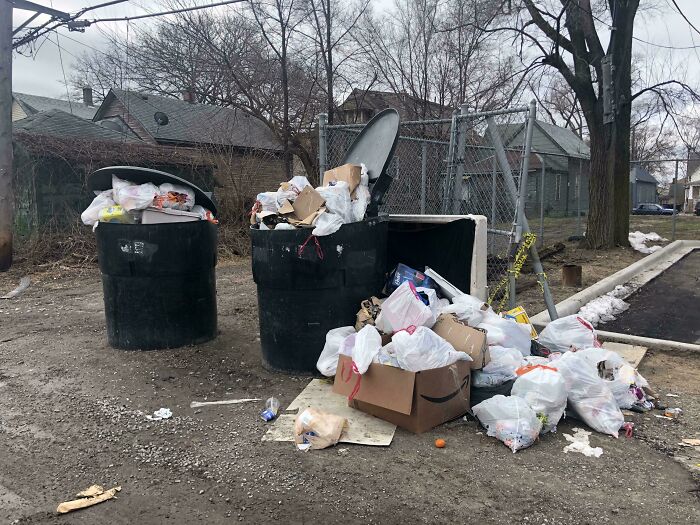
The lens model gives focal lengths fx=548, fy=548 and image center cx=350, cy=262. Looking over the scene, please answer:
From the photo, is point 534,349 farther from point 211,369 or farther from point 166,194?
point 166,194

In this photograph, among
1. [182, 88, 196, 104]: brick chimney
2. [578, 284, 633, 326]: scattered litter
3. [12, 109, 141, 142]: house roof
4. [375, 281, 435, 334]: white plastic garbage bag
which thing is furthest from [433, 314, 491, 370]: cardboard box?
[182, 88, 196, 104]: brick chimney

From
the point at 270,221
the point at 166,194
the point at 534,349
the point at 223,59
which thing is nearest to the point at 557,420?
the point at 534,349

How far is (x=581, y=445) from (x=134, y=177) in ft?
13.1

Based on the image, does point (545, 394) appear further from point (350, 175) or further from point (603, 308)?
point (603, 308)

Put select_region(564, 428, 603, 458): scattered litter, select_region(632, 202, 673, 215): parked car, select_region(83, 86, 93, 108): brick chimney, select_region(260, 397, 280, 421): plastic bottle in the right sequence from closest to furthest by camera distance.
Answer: select_region(564, 428, 603, 458): scattered litter, select_region(260, 397, 280, 421): plastic bottle, select_region(83, 86, 93, 108): brick chimney, select_region(632, 202, 673, 215): parked car

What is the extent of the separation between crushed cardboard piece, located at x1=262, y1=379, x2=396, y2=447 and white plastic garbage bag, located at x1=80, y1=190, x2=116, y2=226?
245 cm

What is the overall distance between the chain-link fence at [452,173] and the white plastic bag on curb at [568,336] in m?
0.74

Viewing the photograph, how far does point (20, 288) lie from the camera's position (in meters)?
8.32

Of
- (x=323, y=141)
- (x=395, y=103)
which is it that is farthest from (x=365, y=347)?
(x=395, y=103)

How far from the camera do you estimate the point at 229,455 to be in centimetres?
297

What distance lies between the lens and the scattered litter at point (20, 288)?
774cm

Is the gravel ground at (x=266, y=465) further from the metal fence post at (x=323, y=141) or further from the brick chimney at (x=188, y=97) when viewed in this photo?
the brick chimney at (x=188, y=97)

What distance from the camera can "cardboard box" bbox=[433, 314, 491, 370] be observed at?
3482mm

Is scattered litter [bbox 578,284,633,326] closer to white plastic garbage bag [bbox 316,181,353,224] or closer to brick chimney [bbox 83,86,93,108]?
white plastic garbage bag [bbox 316,181,353,224]
